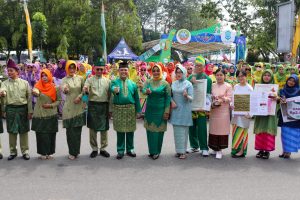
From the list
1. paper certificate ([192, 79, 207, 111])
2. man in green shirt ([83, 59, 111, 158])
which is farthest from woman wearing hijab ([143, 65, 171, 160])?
man in green shirt ([83, 59, 111, 158])

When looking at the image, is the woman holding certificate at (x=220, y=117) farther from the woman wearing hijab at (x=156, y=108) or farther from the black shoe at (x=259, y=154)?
the woman wearing hijab at (x=156, y=108)

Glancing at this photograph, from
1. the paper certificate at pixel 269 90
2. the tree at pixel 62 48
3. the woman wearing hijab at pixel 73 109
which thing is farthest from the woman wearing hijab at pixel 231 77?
the tree at pixel 62 48

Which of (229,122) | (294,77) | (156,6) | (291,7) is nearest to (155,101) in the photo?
(229,122)

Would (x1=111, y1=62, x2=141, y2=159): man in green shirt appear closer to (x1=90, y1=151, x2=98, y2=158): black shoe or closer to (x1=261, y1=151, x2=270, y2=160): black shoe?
(x1=90, y1=151, x2=98, y2=158): black shoe

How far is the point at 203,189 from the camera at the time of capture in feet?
15.8

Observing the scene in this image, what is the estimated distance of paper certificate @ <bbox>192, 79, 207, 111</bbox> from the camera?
248 inches

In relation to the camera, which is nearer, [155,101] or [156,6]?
[155,101]

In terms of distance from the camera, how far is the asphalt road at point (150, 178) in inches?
182

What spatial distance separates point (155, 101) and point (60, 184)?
6.76ft

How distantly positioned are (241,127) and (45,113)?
317 centimetres

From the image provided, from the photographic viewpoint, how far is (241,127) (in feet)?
20.7

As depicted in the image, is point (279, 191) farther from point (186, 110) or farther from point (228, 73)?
point (228, 73)

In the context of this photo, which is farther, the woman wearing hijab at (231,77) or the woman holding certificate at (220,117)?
the woman wearing hijab at (231,77)

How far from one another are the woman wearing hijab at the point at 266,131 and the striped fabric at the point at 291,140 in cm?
22
